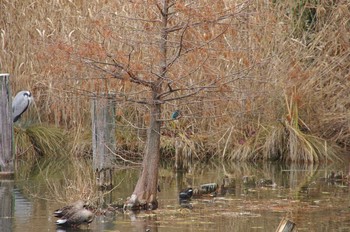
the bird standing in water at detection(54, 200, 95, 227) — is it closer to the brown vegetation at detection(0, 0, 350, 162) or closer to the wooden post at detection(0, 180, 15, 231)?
the wooden post at detection(0, 180, 15, 231)

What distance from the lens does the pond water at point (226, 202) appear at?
1090cm

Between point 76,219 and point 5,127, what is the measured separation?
4.93m

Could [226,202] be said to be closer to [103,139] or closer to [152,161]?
[152,161]

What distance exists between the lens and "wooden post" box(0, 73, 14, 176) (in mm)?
15203

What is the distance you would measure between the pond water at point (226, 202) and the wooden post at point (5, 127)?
0.45 metres

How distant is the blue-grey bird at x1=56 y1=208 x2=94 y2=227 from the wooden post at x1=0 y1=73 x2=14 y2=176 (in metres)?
4.80

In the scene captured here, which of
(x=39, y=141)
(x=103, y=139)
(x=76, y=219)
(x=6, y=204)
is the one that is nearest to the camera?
(x=76, y=219)

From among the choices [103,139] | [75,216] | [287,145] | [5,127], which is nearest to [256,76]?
[103,139]

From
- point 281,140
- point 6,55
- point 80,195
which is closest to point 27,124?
point 6,55

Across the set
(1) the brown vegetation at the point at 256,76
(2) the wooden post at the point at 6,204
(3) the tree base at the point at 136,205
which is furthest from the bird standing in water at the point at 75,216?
(1) the brown vegetation at the point at 256,76

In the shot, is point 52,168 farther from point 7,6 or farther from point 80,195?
point 80,195

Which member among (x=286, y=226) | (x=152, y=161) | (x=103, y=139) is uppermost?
(x=103, y=139)

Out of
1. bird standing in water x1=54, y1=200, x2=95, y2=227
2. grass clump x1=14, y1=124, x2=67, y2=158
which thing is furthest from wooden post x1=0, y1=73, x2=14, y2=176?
bird standing in water x1=54, y1=200, x2=95, y2=227

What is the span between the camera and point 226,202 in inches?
507
